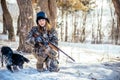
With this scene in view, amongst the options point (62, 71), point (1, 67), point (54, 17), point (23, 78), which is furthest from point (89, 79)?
point (54, 17)

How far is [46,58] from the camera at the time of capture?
8.77 meters

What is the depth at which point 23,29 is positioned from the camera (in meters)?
12.2

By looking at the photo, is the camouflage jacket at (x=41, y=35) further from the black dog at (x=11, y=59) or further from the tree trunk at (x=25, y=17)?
the tree trunk at (x=25, y=17)

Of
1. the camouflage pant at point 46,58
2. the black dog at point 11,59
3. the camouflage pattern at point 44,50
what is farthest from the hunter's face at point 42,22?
the black dog at point 11,59

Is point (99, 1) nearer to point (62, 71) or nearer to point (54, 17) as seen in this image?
point (54, 17)

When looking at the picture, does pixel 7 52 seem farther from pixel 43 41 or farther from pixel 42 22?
pixel 42 22

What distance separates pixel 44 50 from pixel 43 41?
0.73ft

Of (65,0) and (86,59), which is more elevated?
(65,0)

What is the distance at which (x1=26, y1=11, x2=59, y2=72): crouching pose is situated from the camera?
28.1ft

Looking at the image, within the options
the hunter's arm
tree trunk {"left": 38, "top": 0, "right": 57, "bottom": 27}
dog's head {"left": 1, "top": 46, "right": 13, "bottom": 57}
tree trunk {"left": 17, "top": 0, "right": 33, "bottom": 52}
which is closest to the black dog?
dog's head {"left": 1, "top": 46, "right": 13, "bottom": 57}

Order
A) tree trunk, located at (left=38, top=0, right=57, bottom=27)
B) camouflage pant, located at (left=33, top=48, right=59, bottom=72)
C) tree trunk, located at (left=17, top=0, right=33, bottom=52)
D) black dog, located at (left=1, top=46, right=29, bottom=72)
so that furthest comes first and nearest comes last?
tree trunk, located at (left=38, top=0, right=57, bottom=27)
tree trunk, located at (left=17, top=0, right=33, bottom=52)
camouflage pant, located at (left=33, top=48, right=59, bottom=72)
black dog, located at (left=1, top=46, right=29, bottom=72)

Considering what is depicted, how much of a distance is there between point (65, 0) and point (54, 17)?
13984 mm

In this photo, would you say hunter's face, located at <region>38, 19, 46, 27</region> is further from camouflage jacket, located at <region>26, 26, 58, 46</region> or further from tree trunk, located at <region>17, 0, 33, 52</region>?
tree trunk, located at <region>17, 0, 33, 52</region>

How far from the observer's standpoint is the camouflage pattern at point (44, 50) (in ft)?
28.2
